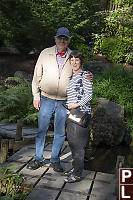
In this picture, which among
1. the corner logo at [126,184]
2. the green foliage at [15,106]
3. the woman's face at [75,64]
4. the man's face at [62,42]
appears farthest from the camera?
the green foliage at [15,106]

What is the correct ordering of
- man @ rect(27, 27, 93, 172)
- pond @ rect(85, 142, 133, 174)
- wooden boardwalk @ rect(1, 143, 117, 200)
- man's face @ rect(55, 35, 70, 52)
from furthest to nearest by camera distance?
pond @ rect(85, 142, 133, 174) → man @ rect(27, 27, 93, 172) → man's face @ rect(55, 35, 70, 52) → wooden boardwalk @ rect(1, 143, 117, 200)

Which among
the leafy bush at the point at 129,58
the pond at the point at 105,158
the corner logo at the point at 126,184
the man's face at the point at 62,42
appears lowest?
the pond at the point at 105,158

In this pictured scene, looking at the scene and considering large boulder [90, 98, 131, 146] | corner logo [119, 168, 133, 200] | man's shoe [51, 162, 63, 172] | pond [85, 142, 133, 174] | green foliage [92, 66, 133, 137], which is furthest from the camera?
green foliage [92, 66, 133, 137]

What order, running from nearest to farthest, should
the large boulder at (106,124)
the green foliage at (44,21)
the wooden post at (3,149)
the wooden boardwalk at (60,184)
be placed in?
1. the wooden boardwalk at (60,184)
2. the wooden post at (3,149)
3. the large boulder at (106,124)
4. the green foliage at (44,21)

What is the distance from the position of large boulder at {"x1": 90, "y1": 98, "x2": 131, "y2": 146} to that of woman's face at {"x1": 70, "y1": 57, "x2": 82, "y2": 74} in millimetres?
3700

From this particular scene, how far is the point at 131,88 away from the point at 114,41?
170 inches

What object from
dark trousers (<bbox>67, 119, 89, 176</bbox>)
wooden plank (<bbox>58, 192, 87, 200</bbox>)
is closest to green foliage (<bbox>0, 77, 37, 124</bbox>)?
dark trousers (<bbox>67, 119, 89, 176</bbox>)

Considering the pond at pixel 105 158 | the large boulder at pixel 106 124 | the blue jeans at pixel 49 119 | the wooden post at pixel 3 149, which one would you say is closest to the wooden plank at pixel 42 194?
the blue jeans at pixel 49 119

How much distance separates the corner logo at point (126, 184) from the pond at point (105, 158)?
12.8ft

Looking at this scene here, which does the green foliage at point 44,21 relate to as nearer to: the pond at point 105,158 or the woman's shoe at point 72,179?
the pond at point 105,158

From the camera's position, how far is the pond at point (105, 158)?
6.25m

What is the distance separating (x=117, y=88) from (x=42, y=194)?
677cm

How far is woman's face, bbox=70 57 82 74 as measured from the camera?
4.25 metres

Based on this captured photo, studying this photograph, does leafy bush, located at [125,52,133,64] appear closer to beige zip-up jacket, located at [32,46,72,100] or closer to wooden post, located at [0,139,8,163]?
beige zip-up jacket, located at [32,46,72,100]
